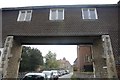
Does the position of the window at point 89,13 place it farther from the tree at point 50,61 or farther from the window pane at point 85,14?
the tree at point 50,61

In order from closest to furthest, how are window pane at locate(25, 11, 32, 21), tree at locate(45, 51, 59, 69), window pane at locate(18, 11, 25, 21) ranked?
1. window pane at locate(25, 11, 32, 21)
2. window pane at locate(18, 11, 25, 21)
3. tree at locate(45, 51, 59, 69)

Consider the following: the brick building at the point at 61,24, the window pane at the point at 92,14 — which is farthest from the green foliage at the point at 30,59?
the window pane at the point at 92,14

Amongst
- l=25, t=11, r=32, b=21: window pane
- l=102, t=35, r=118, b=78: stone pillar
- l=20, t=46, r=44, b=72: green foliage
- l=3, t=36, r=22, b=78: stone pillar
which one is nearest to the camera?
l=102, t=35, r=118, b=78: stone pillar

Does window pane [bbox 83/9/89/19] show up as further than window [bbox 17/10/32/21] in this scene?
No

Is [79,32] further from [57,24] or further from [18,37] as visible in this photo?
[18,37]

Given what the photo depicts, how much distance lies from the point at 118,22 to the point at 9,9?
1066 centimetres

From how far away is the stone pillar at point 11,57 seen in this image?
13145 millimetres

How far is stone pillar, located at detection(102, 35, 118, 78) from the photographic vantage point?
39.1 feet

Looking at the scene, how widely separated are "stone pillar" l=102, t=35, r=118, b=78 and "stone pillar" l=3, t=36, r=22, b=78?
8.15 meters

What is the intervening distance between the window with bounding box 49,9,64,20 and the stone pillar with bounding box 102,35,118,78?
445cm

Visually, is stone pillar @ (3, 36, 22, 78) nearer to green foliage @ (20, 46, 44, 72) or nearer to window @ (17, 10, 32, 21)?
window @ (17, 10, 32, 21)

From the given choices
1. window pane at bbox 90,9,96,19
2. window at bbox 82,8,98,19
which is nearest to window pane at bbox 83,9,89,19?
window at bbox 82,8,98,19

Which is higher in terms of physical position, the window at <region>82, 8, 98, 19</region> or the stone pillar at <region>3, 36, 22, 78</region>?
the window at <region>82, 8, 98, 19</region>

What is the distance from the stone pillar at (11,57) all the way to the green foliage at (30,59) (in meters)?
16.0
